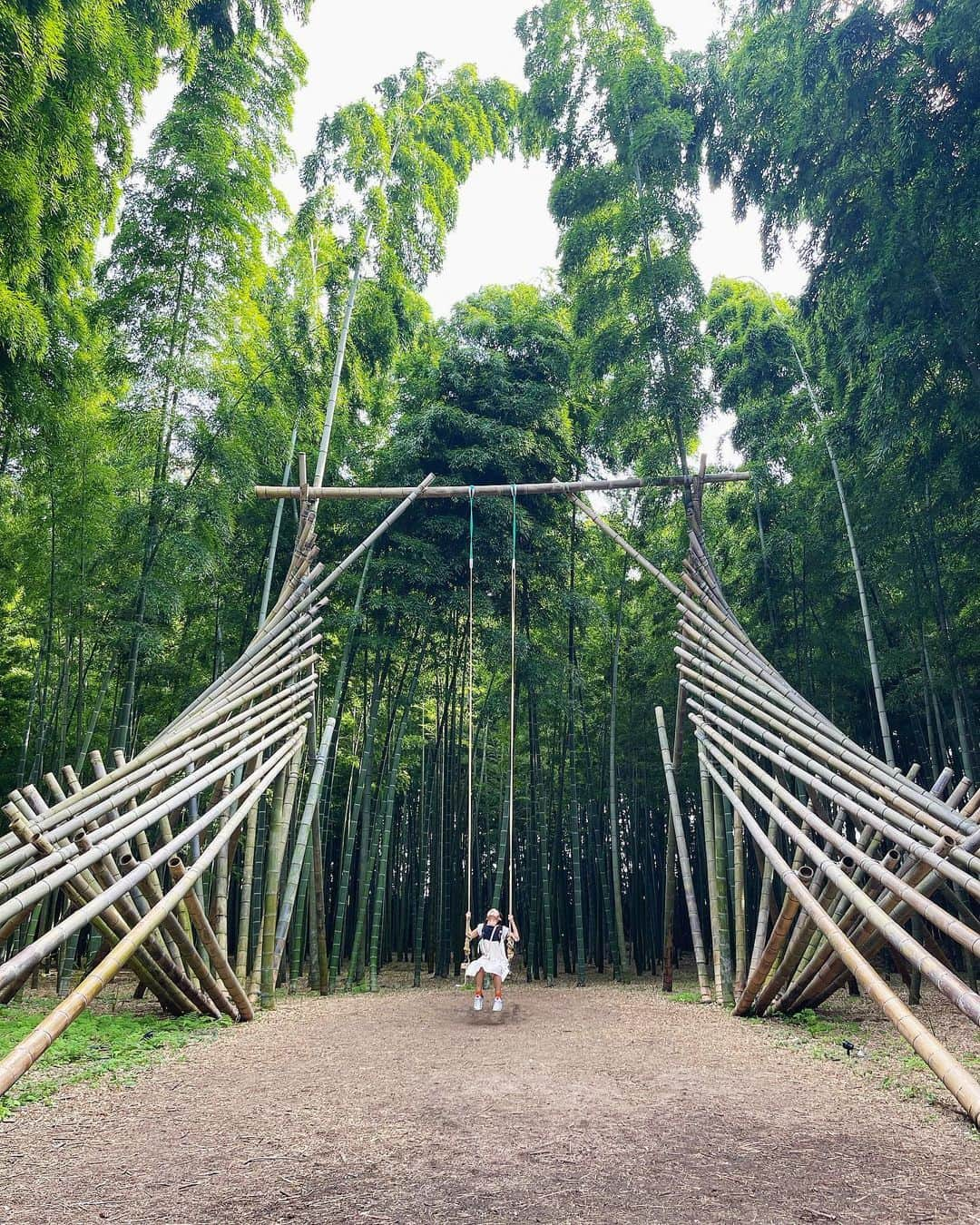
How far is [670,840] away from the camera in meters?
6.34

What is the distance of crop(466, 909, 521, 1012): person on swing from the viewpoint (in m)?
4.92

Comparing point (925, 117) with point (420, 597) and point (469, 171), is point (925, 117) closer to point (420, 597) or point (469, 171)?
point (469, 171)

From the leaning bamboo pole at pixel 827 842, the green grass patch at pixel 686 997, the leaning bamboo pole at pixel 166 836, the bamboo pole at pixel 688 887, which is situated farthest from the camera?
the green grass patch at pixel 686 997

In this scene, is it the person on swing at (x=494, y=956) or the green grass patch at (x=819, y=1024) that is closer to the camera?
the green grass patch at (x=819, y=1024)

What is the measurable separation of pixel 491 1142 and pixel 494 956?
2.90 m

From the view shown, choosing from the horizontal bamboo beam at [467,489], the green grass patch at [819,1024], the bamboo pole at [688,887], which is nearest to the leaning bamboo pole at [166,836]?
the horizontal bamboo beam at [467,489]

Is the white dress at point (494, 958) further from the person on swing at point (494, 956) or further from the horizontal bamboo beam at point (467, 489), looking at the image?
the horizontal bamboo beam at point (467, 489)

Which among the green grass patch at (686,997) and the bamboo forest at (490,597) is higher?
the bamboo forest at (490,597)

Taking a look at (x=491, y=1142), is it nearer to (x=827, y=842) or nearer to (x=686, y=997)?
(x=827, y=842)

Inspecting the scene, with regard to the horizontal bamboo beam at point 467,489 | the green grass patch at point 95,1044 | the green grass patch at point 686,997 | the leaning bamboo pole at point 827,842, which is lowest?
the green grass patch at point 686,997

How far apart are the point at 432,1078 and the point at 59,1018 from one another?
1.53 metres

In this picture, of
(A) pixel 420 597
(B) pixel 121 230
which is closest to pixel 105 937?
(A) pixel 420 597

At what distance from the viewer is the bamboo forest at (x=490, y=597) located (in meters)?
2.45

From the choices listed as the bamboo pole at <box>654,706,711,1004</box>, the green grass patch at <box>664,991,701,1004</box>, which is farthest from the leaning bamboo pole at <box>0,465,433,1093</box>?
the green grass patch at <box>664,991,701,1004</box>
